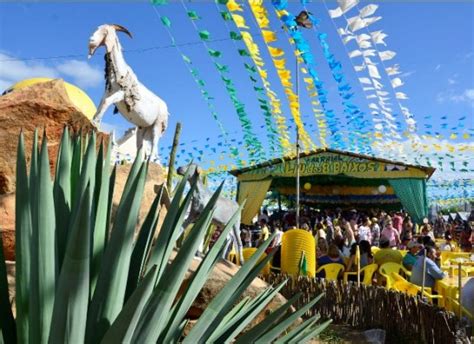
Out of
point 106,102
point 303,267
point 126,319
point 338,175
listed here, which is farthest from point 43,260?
point 338,175

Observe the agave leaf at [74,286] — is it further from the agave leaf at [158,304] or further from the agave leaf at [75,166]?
the agave leaf at [75,166]

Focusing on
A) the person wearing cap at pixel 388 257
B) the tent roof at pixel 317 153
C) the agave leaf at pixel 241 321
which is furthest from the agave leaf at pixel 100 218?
the tent roof at pixel 317 153

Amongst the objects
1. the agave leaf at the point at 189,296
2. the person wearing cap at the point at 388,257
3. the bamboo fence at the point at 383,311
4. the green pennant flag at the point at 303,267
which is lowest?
the bamboo fence at the point at 383,311

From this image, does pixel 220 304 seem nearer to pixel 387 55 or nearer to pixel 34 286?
pixel 34 286

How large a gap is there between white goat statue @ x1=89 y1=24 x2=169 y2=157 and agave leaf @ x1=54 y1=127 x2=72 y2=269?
3.04m

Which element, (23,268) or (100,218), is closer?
(23,268)

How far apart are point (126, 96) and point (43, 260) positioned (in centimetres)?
424

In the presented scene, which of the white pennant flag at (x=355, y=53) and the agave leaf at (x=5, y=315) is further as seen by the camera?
the white pennant flag at (x=355, y=53)

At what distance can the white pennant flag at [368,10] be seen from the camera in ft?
20.9

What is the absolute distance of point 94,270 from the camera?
3.74 ft

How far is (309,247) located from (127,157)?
3.22 metres

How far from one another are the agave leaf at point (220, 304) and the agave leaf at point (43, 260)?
0.41 m

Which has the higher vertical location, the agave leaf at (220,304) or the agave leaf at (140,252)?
the agave leaf at (140,252)

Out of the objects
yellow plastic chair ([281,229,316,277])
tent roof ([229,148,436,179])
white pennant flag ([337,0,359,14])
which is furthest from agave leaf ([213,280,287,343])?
tent roof ([229,148,436,179])
